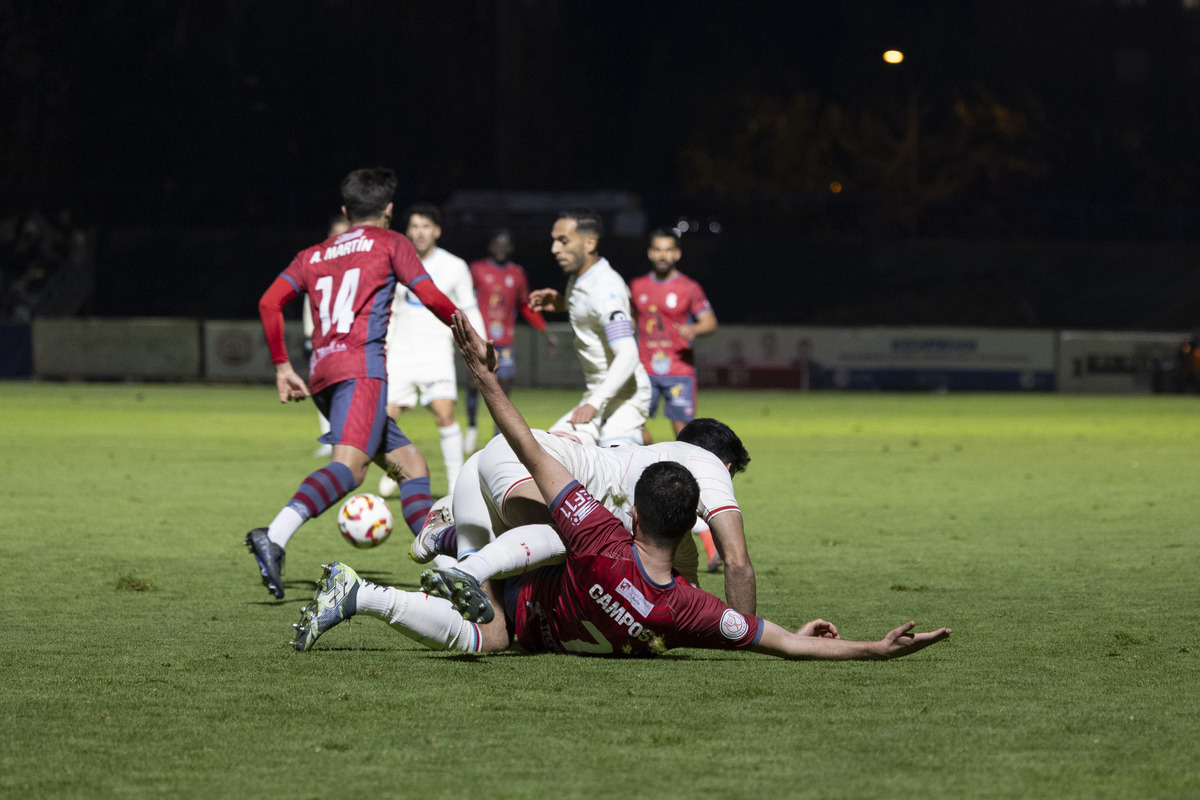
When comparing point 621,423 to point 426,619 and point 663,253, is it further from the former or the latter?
point 426,619

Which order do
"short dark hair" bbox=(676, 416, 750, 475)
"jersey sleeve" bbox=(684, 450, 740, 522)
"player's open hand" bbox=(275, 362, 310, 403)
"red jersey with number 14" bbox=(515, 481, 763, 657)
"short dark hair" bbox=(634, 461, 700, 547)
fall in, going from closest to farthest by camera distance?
"short dark hair" bbox=(634, 461, 700, 547)
"red jersey with number 14" bbox=(515, 481, 763, 657)
"jersey sleeve" bbox=(684, 450, 740, 522)
"short dark hair" bbox=(676, 416, 750, 475)
"player's open hand" bbox=(275, 362, 310, 403)

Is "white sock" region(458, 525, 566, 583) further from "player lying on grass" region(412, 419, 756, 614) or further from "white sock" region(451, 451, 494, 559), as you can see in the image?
"white sock" region(451, 451, 494, 559)

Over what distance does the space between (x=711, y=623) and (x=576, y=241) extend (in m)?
3.84

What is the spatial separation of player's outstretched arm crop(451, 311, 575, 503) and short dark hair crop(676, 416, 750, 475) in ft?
3.14

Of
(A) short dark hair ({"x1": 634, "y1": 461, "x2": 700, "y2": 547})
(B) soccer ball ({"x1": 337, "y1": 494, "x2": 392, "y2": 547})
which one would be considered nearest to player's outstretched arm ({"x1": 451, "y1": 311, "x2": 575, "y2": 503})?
(A) short dark hair ({"x1": 634, "y1": 461, "x2": 700, "y2": 547})

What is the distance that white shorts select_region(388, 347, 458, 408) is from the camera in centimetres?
1154

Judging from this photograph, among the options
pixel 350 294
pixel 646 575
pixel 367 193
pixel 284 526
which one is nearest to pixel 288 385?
pixel 350 294

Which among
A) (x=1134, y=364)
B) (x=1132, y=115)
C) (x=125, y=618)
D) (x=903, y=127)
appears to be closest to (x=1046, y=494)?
(x=125, y=618)

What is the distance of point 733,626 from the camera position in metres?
5.36

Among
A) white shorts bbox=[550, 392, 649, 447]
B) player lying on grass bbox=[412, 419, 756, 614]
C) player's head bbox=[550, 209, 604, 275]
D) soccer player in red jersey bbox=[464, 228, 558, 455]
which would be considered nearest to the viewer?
player lying on grass bbox=[412, 419, 756, 614]

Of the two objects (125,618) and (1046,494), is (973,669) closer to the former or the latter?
(125,618)

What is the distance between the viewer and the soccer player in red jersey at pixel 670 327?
36.7ft

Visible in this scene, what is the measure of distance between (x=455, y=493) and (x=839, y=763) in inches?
96.2

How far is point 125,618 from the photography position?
21.7 feet
